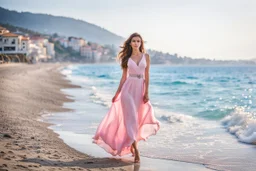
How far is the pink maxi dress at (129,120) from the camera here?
5.26 meters

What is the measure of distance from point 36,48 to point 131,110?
105 m

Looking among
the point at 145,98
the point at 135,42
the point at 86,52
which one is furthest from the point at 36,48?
the point at 145,98

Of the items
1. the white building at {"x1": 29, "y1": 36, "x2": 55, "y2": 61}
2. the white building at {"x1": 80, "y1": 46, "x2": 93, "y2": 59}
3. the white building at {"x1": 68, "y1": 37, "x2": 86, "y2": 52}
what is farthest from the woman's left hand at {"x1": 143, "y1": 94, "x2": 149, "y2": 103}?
the white building at {"x1": 80, "y1": 46, "x2": 93, "y2": 59}

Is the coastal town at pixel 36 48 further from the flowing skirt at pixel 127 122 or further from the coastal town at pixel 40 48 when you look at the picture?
the flowing skirt at pixel 127 122

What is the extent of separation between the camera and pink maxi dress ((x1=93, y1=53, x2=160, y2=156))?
5258 millimetres

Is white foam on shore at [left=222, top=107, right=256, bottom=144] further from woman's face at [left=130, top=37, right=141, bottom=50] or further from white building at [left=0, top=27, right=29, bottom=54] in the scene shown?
white building at [left=0, top=27, right=29, bottom=54]

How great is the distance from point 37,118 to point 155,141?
3.47 metres

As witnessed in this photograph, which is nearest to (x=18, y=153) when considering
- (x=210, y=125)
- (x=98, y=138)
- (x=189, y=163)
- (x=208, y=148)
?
(x=98, y=138)

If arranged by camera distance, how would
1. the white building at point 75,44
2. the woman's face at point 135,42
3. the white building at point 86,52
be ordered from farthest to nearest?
the white building at point 86,52, the white building at point 75,44, the woman's face at point 135,42

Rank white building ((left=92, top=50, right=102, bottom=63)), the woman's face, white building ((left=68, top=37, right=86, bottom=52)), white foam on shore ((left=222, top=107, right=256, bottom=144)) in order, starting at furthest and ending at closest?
1. white building ((left=92, top=50, right=102, bottom=63))
2. white building ((left=68, top=37, right=86, bottom=52))
3. white foam on shore ((left=222, top=107, right=256, bottom=144))
4. the woman's face

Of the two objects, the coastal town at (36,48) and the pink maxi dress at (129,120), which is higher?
the coastal town at (36,48)

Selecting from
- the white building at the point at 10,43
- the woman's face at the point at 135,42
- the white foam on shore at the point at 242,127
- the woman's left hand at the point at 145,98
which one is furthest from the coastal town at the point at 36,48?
the woman's left hand at the point at 145,98

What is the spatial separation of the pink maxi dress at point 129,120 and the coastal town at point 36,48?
4746cm

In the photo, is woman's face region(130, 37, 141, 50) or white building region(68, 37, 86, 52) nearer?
woman's face region(130, 37, 141, 50)
